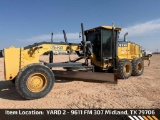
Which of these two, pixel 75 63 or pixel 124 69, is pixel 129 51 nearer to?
pixel 124 69

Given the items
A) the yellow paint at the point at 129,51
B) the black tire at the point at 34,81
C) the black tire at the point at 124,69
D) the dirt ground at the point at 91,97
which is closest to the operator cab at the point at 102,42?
the black tire at the point at 124,69

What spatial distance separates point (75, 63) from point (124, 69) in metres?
2.99

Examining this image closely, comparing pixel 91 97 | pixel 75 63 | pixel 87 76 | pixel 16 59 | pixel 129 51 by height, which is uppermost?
pixel 129 51

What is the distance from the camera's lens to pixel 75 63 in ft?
27.9

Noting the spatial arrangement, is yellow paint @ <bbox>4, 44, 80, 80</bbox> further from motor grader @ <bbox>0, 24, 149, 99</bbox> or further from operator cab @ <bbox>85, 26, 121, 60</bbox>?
→ operator cab @ <bbox>85, 26, 121, 60</bbox>

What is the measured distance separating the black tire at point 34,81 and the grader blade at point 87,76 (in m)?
1.93

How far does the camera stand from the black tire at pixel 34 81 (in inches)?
245

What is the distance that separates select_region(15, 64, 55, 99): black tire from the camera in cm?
621

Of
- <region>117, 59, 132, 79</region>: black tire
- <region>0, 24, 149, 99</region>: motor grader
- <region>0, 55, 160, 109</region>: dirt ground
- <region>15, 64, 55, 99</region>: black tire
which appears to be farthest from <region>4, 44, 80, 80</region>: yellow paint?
<region>117, 59, 132, 79</region>: black tire

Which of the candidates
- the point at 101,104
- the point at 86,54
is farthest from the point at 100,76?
the point at 101,104

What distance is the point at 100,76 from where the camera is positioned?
8.16 m

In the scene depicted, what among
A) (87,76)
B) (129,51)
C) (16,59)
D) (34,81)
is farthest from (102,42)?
(16,59)

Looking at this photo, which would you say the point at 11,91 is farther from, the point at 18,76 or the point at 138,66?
the point at 138,66

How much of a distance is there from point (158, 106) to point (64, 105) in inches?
100
